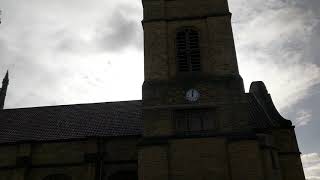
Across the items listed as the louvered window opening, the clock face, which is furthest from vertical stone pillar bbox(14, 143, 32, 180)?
the clock face

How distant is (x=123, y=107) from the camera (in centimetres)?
2888

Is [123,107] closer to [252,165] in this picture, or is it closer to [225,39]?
[225,39]

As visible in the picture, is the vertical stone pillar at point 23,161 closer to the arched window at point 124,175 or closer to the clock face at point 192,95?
the arched window at point 124,175

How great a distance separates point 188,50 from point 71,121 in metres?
12.0

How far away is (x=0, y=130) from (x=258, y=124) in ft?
61.0

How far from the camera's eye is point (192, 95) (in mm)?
18719

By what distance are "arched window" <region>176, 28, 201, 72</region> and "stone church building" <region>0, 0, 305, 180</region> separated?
5cm

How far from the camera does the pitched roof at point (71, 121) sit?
1013 inches

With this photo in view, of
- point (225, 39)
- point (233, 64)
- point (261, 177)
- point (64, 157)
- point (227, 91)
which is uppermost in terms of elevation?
point (225, 39)

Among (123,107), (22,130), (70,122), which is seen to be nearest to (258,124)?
(123,107)

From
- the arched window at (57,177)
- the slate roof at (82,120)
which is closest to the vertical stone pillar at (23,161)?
the slate roof at (82,120)

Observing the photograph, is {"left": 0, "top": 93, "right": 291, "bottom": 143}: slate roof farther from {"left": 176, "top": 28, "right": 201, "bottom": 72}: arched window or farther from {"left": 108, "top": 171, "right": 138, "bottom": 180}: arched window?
{"left": 176, "top": 28, "right": 201, "bottom": 72}: arched window

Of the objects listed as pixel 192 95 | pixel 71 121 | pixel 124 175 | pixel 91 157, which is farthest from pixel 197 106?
pixel 71 121

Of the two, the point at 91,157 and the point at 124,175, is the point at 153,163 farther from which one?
the point at 91,157
